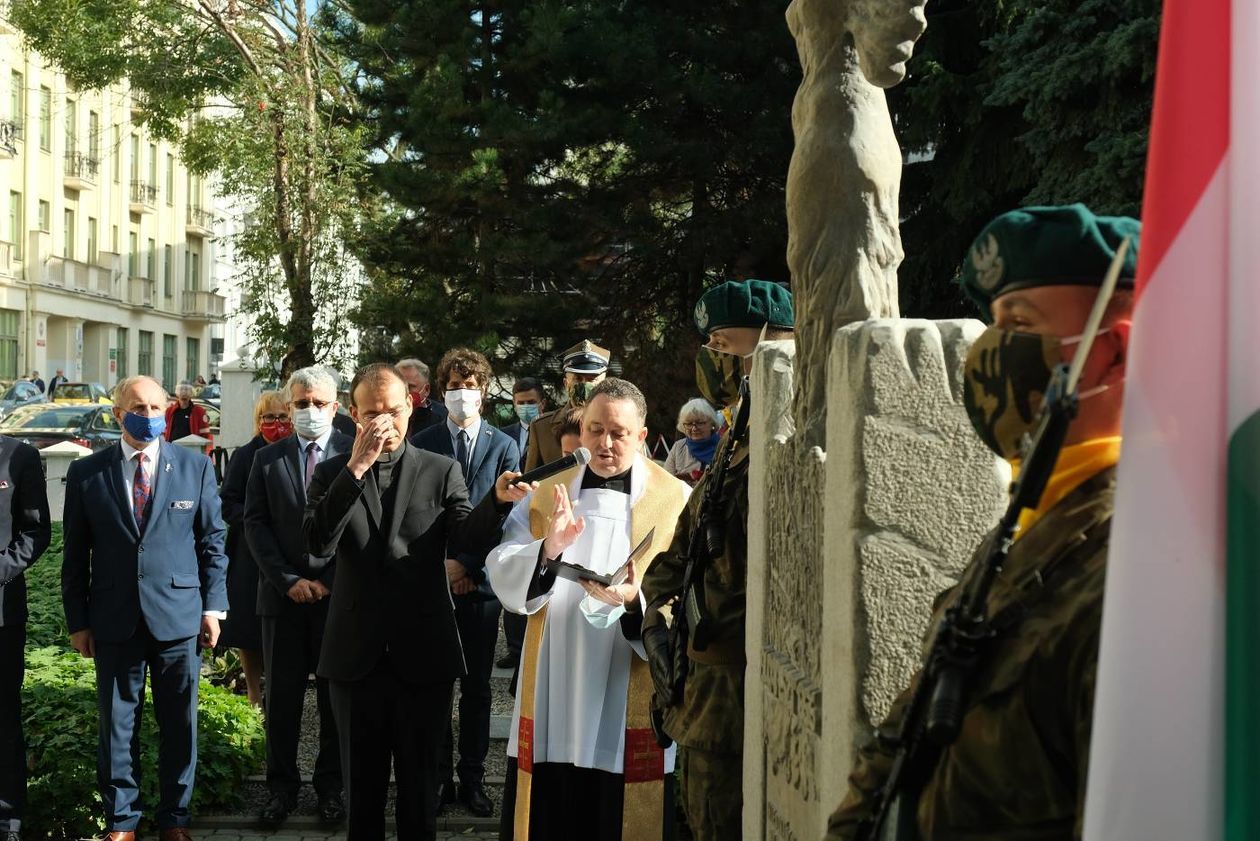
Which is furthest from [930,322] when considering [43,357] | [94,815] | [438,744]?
[43,357]

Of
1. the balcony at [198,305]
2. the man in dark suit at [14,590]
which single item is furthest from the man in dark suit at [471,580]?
the balcony at [198,305]

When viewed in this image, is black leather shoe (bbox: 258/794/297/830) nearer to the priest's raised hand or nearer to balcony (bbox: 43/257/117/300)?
the priest's raised hand

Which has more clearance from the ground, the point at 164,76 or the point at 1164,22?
the point at 164,76

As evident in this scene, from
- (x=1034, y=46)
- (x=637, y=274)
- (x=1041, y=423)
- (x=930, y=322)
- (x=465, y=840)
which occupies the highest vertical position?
(x=1034, y=46)

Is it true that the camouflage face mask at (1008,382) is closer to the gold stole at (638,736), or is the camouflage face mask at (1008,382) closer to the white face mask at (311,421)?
the gold stole at (638,736)

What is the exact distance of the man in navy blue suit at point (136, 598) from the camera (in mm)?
6344

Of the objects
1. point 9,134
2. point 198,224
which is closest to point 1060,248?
point 9,134

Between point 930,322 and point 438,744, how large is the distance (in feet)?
11.6

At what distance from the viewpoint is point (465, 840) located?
659cm

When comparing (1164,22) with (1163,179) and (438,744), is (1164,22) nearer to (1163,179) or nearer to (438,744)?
(1163,179)

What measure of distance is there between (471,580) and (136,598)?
4.96ft

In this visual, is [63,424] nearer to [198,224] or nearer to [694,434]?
[694,434]

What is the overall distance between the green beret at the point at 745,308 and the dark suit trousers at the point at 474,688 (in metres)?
3.13

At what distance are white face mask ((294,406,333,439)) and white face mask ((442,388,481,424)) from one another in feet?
2.36
